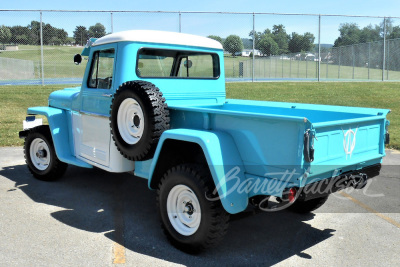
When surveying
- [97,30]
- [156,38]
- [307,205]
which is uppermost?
[97,30]

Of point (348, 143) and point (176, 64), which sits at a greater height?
point (176, 64)

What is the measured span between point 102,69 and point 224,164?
2328 millimetres

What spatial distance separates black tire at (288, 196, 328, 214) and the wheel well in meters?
1.45

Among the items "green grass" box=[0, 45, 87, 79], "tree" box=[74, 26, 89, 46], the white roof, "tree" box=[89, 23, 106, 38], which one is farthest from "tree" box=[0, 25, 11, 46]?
the white roof

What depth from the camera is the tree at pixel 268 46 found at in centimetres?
2279

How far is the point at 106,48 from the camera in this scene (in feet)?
15.9

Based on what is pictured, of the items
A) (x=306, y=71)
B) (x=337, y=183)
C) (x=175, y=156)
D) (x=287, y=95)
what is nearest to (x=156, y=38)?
(x=175, y=156)

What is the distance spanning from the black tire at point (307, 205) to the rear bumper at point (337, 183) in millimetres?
858

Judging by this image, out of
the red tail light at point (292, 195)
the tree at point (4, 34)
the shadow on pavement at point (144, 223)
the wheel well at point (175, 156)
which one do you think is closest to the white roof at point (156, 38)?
the wheel well at point (175, 156)

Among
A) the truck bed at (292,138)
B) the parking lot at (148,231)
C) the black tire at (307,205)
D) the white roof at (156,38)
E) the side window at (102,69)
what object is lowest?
the parking lot at (148,231)

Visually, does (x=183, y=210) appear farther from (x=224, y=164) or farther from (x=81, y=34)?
(x=81, y=34)

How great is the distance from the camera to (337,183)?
11.8 feet

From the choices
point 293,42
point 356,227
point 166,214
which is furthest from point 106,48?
point 293,42

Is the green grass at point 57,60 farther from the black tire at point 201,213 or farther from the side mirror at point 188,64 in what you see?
the black tire at point 201,213
